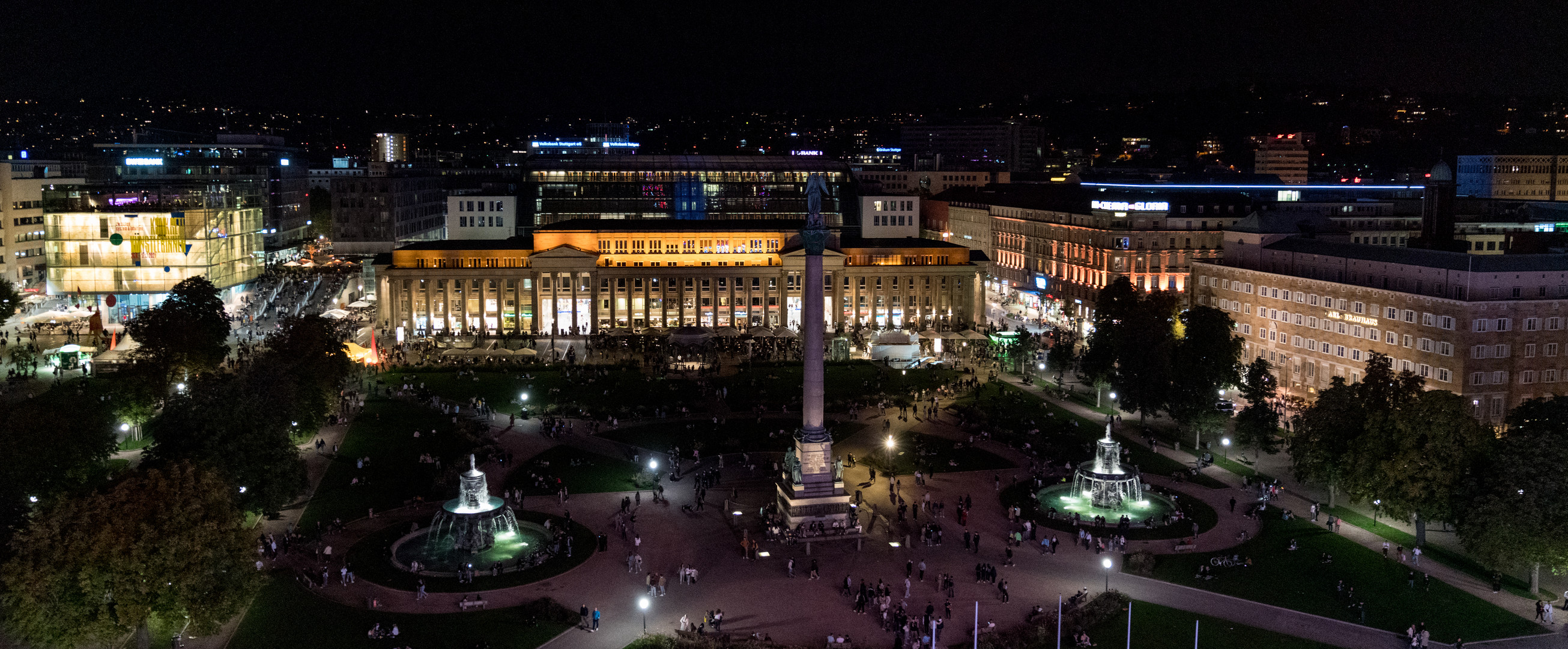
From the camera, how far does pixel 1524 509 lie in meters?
52.1

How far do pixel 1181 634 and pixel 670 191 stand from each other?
116m

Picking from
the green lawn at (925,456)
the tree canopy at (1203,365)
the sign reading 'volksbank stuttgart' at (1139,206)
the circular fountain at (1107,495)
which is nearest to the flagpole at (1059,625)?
the circular fountain at (1107,495)

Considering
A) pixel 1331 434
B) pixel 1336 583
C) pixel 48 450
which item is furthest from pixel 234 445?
pixel 1331 434

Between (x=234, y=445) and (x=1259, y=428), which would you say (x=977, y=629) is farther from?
(x=234, y=445)

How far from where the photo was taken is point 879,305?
139 metres

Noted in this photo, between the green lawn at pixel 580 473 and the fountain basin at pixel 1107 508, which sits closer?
the fountain basin at pixel 1107 508

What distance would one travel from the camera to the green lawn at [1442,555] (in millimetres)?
53156

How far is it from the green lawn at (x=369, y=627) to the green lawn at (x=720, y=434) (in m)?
30.3

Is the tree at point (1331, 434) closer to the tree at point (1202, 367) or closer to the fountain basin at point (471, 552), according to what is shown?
the tree at point (1202, 367)

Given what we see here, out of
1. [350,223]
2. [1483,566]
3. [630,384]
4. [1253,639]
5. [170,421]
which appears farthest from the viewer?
[350,223]

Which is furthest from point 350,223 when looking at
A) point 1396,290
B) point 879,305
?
point 1396,290

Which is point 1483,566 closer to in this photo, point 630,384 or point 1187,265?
point 630,384

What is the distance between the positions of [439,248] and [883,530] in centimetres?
8428

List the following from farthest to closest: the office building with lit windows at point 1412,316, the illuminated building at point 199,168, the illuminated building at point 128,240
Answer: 1. the illuminated building at point 199,168
2. the illuminated building at point 128,240
3. the office building with lit windows at point 1412,316
